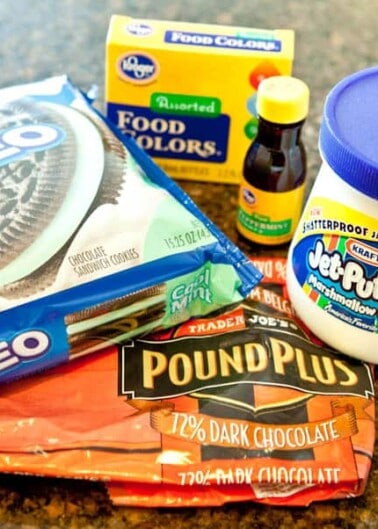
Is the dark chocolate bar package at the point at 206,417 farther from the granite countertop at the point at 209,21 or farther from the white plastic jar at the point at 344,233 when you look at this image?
the granite countertop at the point at 209,21

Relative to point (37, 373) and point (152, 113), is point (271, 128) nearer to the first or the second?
point (152, 113)

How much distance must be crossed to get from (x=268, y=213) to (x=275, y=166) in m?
0.05

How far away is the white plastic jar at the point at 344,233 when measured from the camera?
64 centimetres

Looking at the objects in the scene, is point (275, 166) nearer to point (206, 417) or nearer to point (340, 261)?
point (340, 261)

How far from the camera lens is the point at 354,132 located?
0.64 metres

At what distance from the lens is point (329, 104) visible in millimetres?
670

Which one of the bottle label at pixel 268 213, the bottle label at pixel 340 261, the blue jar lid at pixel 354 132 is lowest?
the bottle label at pixel 268 213

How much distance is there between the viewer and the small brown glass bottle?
756mm

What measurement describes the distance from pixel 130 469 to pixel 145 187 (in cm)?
26

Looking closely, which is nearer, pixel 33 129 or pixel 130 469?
pixel 130 469

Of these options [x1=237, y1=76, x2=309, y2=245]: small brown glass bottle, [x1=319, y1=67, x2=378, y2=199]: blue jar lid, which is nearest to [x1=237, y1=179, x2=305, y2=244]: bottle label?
[x1=237, y1=76, x2=309, y2=245]: small brown glass bottle

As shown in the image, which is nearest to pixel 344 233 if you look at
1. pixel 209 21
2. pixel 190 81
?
pixel 190 81

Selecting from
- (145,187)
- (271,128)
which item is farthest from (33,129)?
(271,128)

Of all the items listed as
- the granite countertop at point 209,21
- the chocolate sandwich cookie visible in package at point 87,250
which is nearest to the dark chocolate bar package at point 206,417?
the chocolate sandwich cookie visible in package at point 87,250
